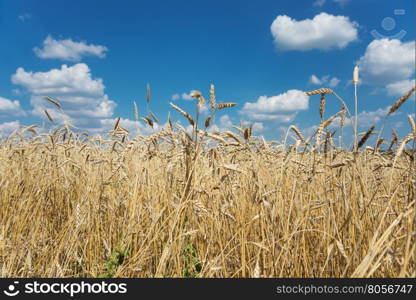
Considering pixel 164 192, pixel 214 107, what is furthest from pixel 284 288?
pixel 164 192

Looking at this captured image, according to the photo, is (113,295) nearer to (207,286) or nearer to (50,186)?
(207,286)

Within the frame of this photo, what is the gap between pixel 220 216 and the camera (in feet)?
8.55

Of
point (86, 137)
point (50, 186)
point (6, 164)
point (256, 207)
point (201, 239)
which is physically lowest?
point (201, 239)

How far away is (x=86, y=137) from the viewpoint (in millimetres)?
4898

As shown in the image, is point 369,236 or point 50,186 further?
point 50,186

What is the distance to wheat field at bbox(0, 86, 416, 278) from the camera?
1999 mm

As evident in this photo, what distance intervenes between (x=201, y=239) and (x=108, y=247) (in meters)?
0.74

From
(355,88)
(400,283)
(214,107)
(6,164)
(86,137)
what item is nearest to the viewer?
(400,283)

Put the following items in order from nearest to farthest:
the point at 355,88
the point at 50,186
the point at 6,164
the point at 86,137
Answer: the point at 355,88
the point at 50,186
the point at 6,164
the point at 86,137

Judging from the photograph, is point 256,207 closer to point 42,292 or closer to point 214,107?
point 214,107

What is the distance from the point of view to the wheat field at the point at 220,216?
1999 millimetres

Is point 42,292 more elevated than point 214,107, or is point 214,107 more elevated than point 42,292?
point 214,107

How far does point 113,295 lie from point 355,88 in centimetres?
157

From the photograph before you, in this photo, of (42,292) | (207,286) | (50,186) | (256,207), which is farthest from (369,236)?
(50,186)
